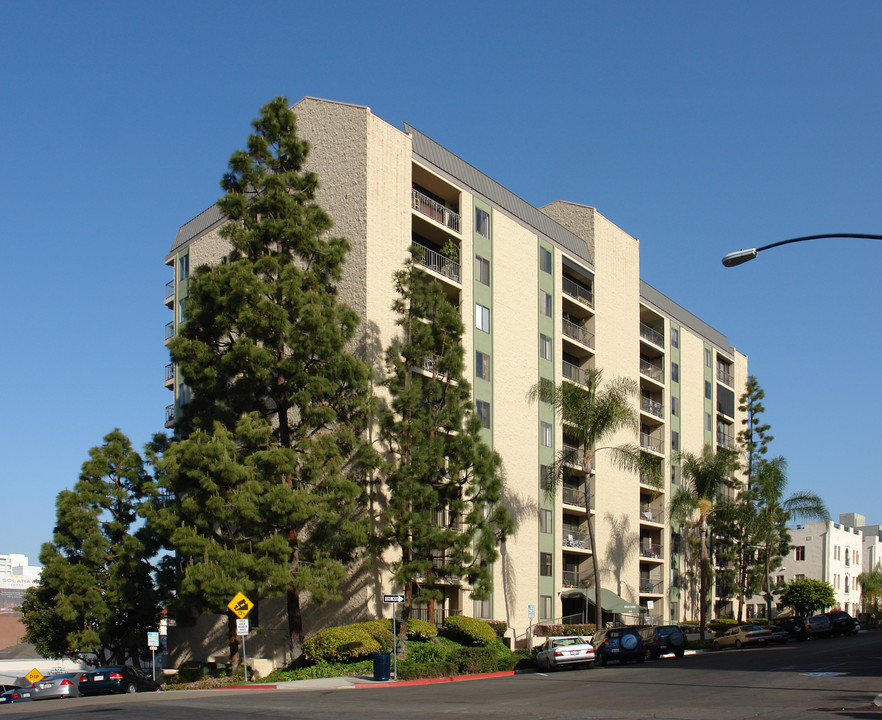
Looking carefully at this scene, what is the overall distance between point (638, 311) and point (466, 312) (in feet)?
66.3

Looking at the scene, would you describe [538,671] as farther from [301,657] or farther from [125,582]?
[125,582]

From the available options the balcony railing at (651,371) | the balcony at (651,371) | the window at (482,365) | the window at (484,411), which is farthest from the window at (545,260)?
the balcony railing at (651,371)

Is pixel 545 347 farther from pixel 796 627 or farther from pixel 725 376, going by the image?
pixel 725 376

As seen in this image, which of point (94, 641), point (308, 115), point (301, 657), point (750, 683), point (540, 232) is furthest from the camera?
point (540, 232)

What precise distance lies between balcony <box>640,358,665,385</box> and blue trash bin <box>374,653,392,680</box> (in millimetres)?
38785

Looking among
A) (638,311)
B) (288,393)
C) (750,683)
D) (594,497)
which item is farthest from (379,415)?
(638,311)

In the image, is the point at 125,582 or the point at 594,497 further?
the point at 594,497

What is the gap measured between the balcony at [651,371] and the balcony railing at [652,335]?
5.19ft

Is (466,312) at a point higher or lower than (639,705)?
higher

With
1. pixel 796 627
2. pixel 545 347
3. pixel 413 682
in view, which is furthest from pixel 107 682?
pixel 796 627

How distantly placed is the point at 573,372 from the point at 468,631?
69.8 ft

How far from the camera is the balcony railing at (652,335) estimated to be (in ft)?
216

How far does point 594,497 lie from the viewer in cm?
5491

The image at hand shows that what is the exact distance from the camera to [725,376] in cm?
8088
